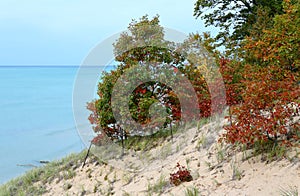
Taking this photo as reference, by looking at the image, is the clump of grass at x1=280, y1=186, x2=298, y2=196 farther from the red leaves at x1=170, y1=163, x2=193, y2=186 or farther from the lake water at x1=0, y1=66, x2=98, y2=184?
the lake water at x1=0, y1=66, x2=98, y2=184

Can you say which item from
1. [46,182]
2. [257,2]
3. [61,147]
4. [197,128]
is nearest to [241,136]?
[197,128]

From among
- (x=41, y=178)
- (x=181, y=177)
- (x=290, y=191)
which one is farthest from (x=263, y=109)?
(x=41, y=178)

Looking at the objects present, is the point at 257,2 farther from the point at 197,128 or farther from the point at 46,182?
the point at 46,182

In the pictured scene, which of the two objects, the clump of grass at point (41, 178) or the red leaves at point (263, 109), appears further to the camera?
the clump of grass at point (41, 178)

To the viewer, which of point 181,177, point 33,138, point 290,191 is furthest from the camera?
point 33,138

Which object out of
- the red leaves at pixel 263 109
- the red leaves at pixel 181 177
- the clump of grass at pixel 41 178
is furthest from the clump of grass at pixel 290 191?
the clump of grass at pixel 41 178

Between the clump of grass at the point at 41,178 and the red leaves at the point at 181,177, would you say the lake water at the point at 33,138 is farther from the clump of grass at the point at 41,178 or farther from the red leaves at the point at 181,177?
the red leaves at the point at 181,177

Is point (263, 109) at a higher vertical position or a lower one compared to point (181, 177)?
higher

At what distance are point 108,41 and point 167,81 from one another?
2738 millimetres

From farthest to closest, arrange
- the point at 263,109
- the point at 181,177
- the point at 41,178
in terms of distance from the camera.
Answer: the point at 41,178
the point at 181,177
the point at 263,109

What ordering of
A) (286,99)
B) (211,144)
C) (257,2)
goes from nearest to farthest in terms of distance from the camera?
(286,99), (211,144), (257,2)

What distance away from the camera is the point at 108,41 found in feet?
38.2

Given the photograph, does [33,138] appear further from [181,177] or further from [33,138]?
[181,177]

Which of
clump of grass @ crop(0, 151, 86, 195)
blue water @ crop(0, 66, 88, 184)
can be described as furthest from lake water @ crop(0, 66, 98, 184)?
clump of grass @ crop(0, 151, 86, 195)
